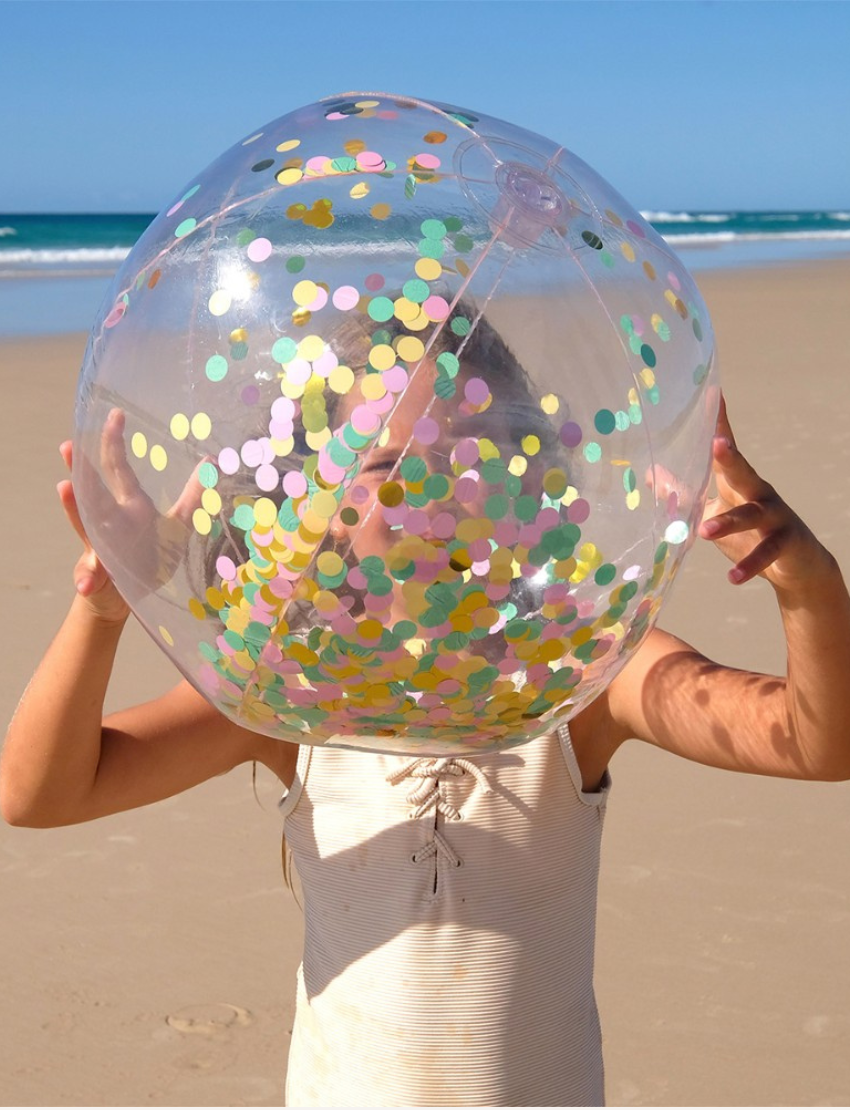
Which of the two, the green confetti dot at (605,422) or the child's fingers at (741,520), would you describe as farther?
the child's fingers at (741,520)

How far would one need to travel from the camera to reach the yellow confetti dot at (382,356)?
1130mm

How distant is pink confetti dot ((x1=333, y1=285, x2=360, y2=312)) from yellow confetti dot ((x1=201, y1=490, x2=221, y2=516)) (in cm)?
19

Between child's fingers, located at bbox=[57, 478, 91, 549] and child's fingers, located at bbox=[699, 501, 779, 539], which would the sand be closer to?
child's fingers, located at bbox=[57, 478, 91, 549]

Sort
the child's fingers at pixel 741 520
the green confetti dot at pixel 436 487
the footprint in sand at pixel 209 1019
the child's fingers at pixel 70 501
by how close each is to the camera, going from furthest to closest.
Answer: the footprint in sand at pixel 209 1019 < the child's fingers at pixel 70 501 < the child's fingers at pixel 741 520 < the green confetti dot at pixel 436 487

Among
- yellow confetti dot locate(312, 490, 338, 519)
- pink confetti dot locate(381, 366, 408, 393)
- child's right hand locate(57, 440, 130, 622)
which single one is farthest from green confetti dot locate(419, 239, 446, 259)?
child's right hand locate(57, 440, 130, 622)

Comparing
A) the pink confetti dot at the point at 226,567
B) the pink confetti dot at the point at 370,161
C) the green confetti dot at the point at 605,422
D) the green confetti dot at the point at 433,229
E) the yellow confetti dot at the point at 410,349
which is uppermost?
the pink confetti dot at the point at 370,161

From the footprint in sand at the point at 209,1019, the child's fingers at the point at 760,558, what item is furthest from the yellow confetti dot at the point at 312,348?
the footprint in sand at the point at 209,1019

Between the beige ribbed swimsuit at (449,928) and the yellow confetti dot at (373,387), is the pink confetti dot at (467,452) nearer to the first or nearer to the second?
the yellow confetti dot at (373,387)

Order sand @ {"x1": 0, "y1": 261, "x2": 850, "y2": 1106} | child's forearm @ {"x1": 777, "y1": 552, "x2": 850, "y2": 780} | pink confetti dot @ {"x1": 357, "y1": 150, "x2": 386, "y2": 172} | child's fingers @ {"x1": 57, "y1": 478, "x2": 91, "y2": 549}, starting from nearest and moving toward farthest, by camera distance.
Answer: pink confetti dot @ {"x1": 357, "y1": 150, "x2": 386, "y2": 172}, child's fingers @ {"x1": 57, "y1": 478, "x2": 91, "y2": 549}, child's forearm @ {"x1": 777, "y1": 552, "x2": 850, "y2": 780}, sand @ {"x1": 0, "y1": 261, "x2": 850, "y2": 1106}

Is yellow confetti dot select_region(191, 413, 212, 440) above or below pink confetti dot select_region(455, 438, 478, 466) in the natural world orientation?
below

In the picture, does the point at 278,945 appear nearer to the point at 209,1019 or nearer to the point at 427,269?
the point at 209,1019

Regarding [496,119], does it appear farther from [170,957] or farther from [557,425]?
[170,957]

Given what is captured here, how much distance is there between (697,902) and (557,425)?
8.82ft

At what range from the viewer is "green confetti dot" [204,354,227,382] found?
118cm
